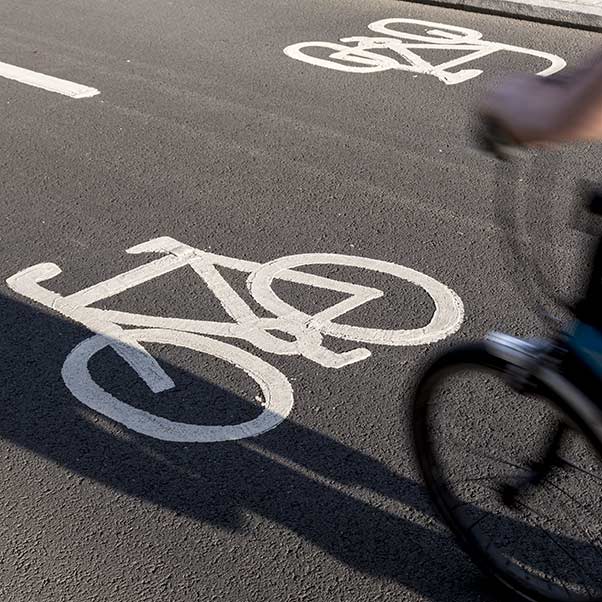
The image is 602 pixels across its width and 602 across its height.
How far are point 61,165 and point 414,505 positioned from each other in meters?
3.99

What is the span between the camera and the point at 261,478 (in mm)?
3900

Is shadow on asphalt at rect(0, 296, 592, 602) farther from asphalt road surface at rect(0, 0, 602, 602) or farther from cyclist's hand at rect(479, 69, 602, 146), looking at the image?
cyclist's hand at rect(479, 69, 602, 146)

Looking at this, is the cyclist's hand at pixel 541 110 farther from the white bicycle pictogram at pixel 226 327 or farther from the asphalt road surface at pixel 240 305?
the white bicycle pictogram at pixel 226 327

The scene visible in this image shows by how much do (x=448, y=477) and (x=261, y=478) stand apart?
0.76 metres

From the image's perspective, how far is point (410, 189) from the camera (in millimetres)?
6445

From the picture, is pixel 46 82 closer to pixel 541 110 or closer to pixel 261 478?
pixel 261 478

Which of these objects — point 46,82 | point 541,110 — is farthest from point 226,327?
point 46,82

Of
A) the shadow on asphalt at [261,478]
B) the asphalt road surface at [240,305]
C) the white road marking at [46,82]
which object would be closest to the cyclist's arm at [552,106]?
the shadow on asphalt at [261,478]

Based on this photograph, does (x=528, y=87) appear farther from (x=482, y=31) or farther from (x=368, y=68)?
Result: (x=482, y=31)

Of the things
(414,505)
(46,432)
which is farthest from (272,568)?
(46,432)

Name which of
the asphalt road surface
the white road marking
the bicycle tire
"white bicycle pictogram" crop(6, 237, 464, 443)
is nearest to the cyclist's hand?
the bicycle tire

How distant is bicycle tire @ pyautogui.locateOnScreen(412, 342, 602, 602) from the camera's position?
3.01 metres

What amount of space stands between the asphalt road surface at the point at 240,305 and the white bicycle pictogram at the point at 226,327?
14mm

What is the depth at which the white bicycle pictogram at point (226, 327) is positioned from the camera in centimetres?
430
